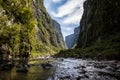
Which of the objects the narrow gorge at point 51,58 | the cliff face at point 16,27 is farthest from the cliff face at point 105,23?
the cliff face at point 16,27

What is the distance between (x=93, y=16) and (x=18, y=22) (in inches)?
3394

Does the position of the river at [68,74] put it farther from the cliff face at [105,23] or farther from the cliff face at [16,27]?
the cliff face at [105,23]

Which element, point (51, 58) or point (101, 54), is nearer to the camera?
point (101, 54)

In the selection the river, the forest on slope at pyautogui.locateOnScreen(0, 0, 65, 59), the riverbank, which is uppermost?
the forest on slope at pyautogui.locateOnScreen(0, 0, 65, 59)

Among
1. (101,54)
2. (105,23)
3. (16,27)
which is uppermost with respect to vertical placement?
(105,23)

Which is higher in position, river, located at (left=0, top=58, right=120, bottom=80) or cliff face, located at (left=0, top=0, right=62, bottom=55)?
cliff face, located at (left=0, top=0, right=62, bottom=55)

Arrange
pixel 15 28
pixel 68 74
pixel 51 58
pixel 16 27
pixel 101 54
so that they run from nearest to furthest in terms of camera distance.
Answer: pixel 68 74 → pixel 101 54 → pixel 15 28 → pixel 16 27 → pixel 51 58

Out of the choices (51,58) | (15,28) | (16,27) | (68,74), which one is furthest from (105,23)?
(68,74)

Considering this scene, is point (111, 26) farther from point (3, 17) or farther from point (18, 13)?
point (3, 17)

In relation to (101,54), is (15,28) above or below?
above

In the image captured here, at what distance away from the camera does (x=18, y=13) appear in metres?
105

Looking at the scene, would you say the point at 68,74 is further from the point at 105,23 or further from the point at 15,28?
the point at 105,23

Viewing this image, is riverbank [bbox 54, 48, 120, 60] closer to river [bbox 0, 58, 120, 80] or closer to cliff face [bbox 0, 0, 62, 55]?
river [bbox 0, 58, 120, 80]

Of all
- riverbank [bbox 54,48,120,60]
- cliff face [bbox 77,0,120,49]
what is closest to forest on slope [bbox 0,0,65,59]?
riverbank [bbox 54,48,120,60]
